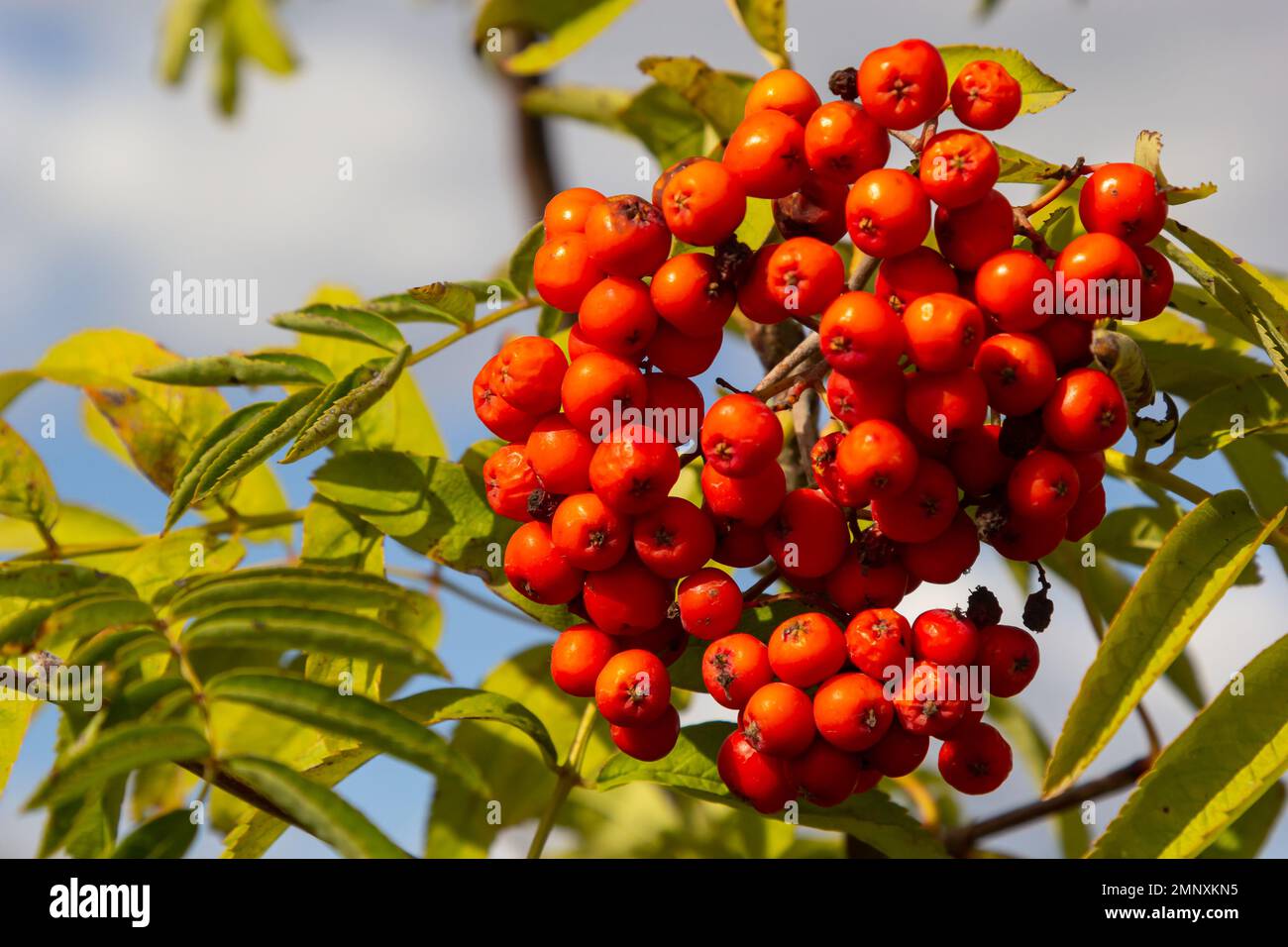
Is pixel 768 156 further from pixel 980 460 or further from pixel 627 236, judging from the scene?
pixel 980 460

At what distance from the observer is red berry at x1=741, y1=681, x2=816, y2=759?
1.68 metres

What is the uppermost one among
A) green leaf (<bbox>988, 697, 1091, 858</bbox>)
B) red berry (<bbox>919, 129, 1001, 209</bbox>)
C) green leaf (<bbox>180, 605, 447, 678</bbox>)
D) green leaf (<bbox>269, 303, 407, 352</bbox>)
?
red berry (<bbox>919, 129, 1001, 209</bbox>)

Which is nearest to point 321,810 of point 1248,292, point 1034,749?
point 1248,292

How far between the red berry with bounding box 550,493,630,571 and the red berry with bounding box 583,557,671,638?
0.12ft

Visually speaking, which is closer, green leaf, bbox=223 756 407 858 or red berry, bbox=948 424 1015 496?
green leaf, bbox=223 756 407 858

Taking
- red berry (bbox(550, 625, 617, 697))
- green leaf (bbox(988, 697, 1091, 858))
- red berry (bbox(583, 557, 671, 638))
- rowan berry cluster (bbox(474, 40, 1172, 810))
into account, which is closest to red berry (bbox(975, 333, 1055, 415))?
rowan berry cluster (bbox(474, 40, 1172, 810))

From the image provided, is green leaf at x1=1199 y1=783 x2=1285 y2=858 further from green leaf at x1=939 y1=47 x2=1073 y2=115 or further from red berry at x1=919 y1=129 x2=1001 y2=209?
red berry at x1=919 y1=129 x2=1001 y2=209

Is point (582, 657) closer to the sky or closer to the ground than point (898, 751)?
closer to the sky

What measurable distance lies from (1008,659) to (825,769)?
0.31 m

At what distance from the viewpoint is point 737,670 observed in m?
1.74
